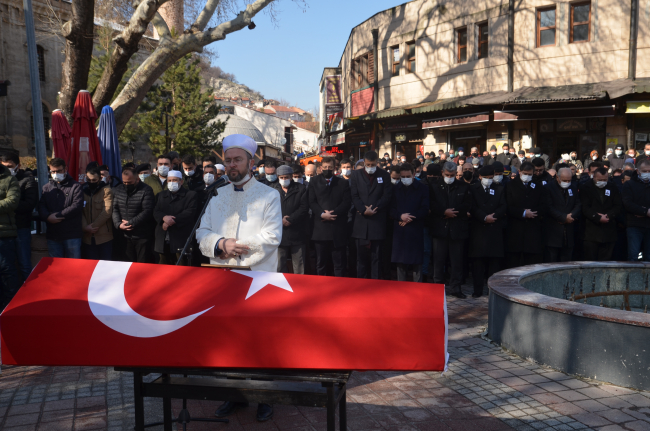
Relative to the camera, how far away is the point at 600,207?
8.99 meters

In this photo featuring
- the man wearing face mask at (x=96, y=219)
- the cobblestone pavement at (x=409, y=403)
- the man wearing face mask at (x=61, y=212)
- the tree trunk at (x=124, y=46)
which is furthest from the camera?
the tree trunk at (x=124, y=46)

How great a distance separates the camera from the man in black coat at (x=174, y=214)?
8.40m

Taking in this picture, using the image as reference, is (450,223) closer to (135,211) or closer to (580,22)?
(135,211)

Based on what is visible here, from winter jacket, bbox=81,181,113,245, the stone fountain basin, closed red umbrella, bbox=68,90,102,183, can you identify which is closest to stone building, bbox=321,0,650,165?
the stone fountain basin

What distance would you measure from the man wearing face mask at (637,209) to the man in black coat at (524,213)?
135cm

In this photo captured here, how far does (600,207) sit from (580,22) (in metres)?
14.0

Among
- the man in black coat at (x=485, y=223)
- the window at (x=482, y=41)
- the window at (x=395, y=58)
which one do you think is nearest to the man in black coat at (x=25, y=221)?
the man in black coat at (x=485, y=223)

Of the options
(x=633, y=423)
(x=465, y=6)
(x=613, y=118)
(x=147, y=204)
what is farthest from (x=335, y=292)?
(x=465, y=6)

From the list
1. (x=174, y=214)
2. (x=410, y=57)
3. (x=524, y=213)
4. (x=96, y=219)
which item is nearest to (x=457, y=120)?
(x=410, y=57)

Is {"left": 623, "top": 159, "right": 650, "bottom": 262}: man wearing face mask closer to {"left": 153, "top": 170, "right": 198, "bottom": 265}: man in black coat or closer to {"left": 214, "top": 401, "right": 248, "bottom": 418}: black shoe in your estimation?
{"left": 153, "top": 170, "right": 198, "bottom": 265}: man in black coat

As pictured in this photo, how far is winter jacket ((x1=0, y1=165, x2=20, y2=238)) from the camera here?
7.25 m

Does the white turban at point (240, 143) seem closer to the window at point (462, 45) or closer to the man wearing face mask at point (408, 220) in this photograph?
the man wearing face mask at point (408, 220)

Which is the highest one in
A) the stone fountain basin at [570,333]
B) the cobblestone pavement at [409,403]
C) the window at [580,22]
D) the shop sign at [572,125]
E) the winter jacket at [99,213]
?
the window at [580,22]

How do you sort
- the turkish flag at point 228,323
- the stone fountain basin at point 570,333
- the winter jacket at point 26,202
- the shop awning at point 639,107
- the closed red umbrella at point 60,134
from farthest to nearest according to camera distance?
the shop awning at point 639,107 → the closed red umbrella at point 60,134 → the winter jacket at point 26,202 → the stone fountain basin at point 570,333 → the turkish flag at point 228,323
